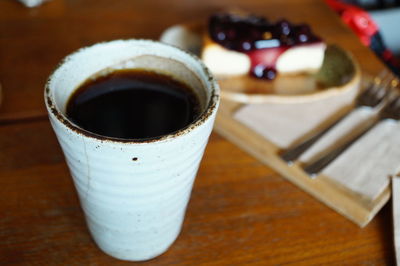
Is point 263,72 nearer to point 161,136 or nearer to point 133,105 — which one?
point 133,105

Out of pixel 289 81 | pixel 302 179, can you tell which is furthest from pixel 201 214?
pixel 289 81

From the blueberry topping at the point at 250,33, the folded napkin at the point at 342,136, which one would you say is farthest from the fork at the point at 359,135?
the blueberry topping at the point at 250,33

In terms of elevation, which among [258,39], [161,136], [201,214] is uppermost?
[161,136]

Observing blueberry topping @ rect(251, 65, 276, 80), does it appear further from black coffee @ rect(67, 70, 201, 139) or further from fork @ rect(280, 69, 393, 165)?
black coffee @ rect(67, 70, 201, 139)

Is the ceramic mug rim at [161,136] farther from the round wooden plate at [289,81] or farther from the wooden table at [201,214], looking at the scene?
the round wooden plate at [289,81]

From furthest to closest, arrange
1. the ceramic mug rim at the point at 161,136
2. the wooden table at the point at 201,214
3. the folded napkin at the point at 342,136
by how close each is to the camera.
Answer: the folded napkin at the point at 342,136 → the wooden table at the point at 201,214 → the ceramic mug rim at the point at 161,136

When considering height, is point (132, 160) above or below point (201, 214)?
above
